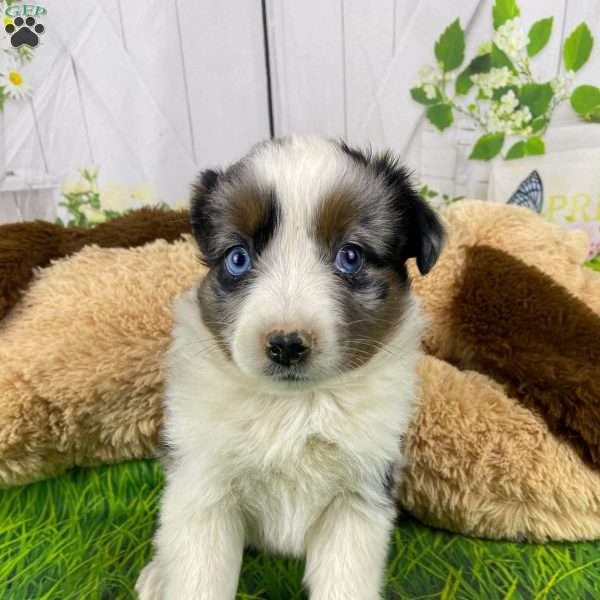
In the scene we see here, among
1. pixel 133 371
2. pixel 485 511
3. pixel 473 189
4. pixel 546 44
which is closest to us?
pixel 485 511

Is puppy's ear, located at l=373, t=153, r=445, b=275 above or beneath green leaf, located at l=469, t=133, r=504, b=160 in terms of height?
above

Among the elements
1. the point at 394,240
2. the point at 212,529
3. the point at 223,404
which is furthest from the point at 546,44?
the point at 212,529

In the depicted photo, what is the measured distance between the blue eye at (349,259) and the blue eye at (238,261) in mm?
226

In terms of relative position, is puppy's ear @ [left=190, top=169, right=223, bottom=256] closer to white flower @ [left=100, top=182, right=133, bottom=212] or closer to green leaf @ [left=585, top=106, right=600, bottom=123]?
white flower @ [left=100, top=182, right=133, bottom=212]

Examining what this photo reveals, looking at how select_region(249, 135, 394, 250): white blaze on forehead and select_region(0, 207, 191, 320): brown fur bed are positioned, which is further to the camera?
select_region(0, 207, 191, 320): brown fur bed

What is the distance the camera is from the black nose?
139 centimetres

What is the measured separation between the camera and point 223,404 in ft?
5.57

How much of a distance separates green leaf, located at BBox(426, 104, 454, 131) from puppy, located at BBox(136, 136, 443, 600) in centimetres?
213

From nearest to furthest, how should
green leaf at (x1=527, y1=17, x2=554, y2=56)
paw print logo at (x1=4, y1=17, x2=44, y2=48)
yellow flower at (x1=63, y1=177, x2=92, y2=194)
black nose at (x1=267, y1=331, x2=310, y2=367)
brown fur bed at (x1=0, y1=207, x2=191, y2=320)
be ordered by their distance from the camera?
1. black nose at (x1=267, y1=331, x2=310, y2=367)
2. brown fur bed at (x1=0, y1=207, x2=191, y2=320)
3. paw print logo at (x1=4, y1=17, x2=44, y2=48)
4. green leaf at (x1=527, y1=17, x2=554, y2=56)
5. yellow flower at (x1=63, y1=177, x2=92, y2=194)

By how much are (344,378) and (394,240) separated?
0.40 meters

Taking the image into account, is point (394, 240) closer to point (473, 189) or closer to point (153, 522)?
point (153, 522)

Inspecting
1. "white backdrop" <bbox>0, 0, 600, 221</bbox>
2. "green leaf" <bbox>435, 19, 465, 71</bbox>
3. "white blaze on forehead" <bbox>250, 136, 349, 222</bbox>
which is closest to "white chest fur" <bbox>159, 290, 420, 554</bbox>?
"white blaze on forehead" <bbox>250, 136, 349, 222</bbox>

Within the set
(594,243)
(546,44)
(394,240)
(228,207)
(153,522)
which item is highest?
(546,44)

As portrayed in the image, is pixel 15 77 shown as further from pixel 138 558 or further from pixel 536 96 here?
pixel 536 96
